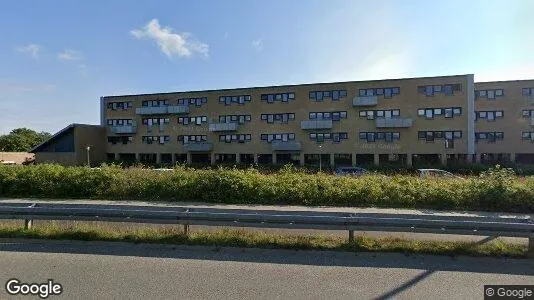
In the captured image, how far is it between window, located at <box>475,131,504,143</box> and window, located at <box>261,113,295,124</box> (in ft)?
72.8

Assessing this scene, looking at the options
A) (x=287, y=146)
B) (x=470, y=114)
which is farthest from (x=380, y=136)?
(x=287, y=146)

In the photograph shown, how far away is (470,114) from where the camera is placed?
3691 cm

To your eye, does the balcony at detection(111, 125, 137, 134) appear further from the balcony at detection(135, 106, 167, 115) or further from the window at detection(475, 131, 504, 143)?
the window at detection(475, 131, 504, 143)

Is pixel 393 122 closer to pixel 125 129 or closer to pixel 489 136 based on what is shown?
pixel 489 136

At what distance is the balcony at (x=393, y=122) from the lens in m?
38.6

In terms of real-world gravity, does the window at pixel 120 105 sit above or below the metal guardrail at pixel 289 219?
above

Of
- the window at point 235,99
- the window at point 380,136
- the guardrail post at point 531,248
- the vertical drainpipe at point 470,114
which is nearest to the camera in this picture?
the guardrail post at point 531,248

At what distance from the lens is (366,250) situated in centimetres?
601

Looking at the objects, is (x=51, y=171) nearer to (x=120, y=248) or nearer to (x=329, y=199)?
(x=120, y=248)

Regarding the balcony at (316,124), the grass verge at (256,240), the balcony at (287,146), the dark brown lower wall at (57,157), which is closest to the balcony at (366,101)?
the balcony at (316,124)

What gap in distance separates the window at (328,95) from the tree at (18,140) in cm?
6803

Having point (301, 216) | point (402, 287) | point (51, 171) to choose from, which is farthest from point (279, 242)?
point (51, 171)

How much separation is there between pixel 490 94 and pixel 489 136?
498 centimetres

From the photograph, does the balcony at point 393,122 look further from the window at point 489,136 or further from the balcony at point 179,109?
the balcony at point 179,109
